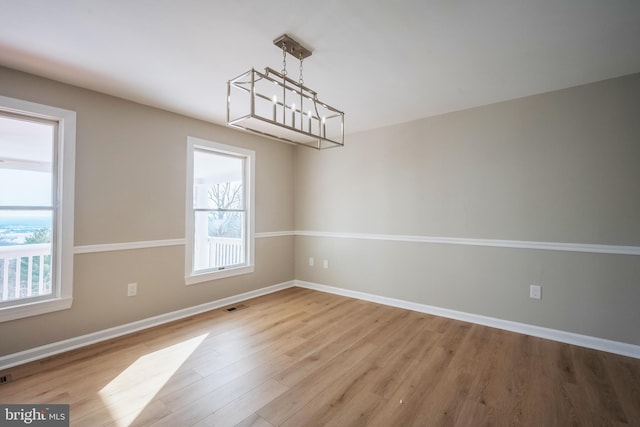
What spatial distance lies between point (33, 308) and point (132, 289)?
2.45 ft

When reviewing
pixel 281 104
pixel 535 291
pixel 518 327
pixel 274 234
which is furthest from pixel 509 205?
pixel 274 234

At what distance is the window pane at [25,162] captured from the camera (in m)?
2.38

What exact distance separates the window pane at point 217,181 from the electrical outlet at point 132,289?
1.12 meters

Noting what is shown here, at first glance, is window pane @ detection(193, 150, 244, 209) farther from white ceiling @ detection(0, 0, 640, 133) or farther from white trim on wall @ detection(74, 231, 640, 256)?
white ceiling @ detection(0, 0, 640, 133)

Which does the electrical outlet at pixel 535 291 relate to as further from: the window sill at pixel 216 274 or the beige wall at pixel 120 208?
the beige wall at pixel 120 208

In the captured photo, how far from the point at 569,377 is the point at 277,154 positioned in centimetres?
420

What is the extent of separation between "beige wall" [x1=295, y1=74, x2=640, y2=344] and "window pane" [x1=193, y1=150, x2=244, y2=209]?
1.50m

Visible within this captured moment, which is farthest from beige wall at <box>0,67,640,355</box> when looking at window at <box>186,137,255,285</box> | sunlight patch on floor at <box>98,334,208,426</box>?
sunlight patch on floor at <box>98,334,208,426</box>

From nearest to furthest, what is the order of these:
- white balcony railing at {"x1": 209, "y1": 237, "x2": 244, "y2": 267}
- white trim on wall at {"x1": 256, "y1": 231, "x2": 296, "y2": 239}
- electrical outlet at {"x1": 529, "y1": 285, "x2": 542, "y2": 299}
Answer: electrical outlet at {"x1": 529, "y1": 285, "x2": 542, "y2": 299} < white balcony railing at {"x1": 209, "y1": 237, "x2": 244, "y2": 267} < white trim on wall at {"x1": 256, "y1": 231, "x2": 296, "y2": 239}

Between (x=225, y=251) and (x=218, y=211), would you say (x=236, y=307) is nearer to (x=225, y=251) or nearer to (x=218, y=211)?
(x=225, y=251)

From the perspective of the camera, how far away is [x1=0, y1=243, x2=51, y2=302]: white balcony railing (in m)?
2.37

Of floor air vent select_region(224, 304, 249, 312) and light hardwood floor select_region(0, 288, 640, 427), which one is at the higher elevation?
floor air vent select_region(224, 304, 249, 312)

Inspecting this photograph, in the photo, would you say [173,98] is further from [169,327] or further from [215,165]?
[169,327]

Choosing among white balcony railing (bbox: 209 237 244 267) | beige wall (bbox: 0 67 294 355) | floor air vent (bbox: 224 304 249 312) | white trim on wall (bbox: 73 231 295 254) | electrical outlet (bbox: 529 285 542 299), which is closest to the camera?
beige wall (bbox: 0 67 294 355)
